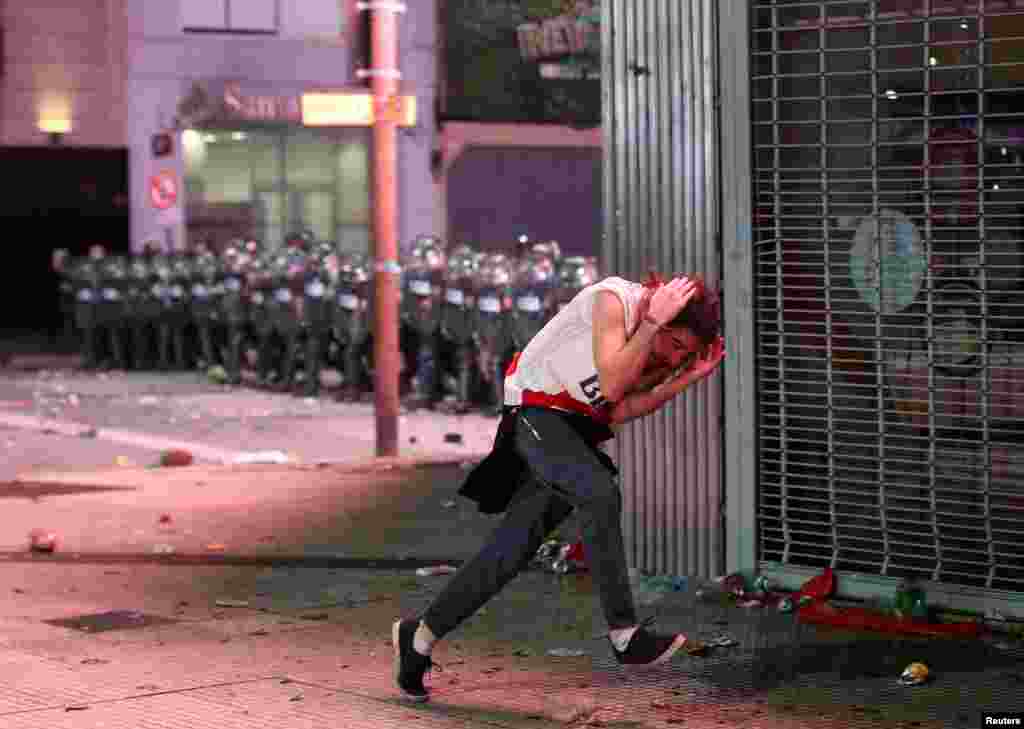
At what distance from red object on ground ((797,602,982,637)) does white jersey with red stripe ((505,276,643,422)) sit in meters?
1.81

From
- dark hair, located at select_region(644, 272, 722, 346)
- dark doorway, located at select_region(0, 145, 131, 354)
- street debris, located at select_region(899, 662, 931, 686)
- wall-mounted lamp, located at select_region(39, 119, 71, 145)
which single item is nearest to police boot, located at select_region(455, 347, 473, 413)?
street debris, located at select_region(899, 662, 931, 686)

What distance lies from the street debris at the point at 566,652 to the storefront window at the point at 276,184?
89.2 feet

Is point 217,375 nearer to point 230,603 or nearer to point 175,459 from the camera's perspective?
point 175,459

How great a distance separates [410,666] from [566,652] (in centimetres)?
100

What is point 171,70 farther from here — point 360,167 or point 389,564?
point 389,564

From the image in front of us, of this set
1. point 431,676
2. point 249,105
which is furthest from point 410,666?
point 249,105

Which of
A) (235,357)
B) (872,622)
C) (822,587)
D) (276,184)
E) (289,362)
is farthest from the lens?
(276,184)

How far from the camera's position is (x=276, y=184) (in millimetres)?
35469

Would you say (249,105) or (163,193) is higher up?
(249,105)

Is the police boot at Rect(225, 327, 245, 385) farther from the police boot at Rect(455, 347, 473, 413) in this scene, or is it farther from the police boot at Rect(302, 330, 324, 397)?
the police boot at Rect(455, 347, 473, 413)

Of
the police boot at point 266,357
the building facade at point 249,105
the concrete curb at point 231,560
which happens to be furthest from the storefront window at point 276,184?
the concrete curb at point 231,560

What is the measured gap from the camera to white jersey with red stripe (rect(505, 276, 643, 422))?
6.71 m

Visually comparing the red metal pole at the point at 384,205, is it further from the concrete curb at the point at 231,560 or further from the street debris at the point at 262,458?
the concrete curb at the point at 231,560

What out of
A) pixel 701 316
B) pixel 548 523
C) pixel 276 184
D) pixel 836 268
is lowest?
pixel 548 523
